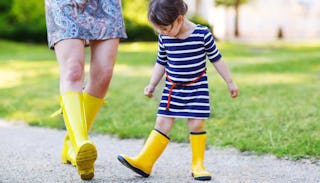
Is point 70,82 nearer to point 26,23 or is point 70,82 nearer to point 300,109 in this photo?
point 300,109

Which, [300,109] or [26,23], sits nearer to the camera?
[300,109]

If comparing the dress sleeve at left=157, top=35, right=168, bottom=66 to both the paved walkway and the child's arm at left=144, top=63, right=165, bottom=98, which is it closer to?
the child's arm at left=144, top=63, right=165, bottom=98

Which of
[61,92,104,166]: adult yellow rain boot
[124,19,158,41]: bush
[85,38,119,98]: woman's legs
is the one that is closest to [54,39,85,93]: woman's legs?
[85,38,119,98]: woman's legs

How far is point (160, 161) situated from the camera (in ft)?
12.3

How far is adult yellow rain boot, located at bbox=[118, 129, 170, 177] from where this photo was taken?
3158mm

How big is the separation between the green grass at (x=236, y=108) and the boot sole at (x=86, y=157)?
1.45m

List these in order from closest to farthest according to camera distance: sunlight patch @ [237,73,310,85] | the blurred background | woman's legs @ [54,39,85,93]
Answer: woman's legs @ [54,39,85,93], sunlight patch @ [237,73,310,85], the blurred background

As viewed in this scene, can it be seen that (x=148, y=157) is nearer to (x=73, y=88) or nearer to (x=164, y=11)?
(x=73, y=88)

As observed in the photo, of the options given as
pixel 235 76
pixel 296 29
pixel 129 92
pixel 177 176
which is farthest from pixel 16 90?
pixel 296 29

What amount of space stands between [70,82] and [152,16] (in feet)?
1.78

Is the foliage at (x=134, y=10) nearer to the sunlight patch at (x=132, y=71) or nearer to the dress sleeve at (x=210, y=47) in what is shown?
the sunlight patch at (x=132, y=71)

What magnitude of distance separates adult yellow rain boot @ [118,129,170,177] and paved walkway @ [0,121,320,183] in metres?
0.05

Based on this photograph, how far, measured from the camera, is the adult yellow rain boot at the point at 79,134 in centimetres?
282

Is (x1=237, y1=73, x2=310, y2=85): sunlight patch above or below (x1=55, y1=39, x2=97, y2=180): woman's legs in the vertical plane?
below
